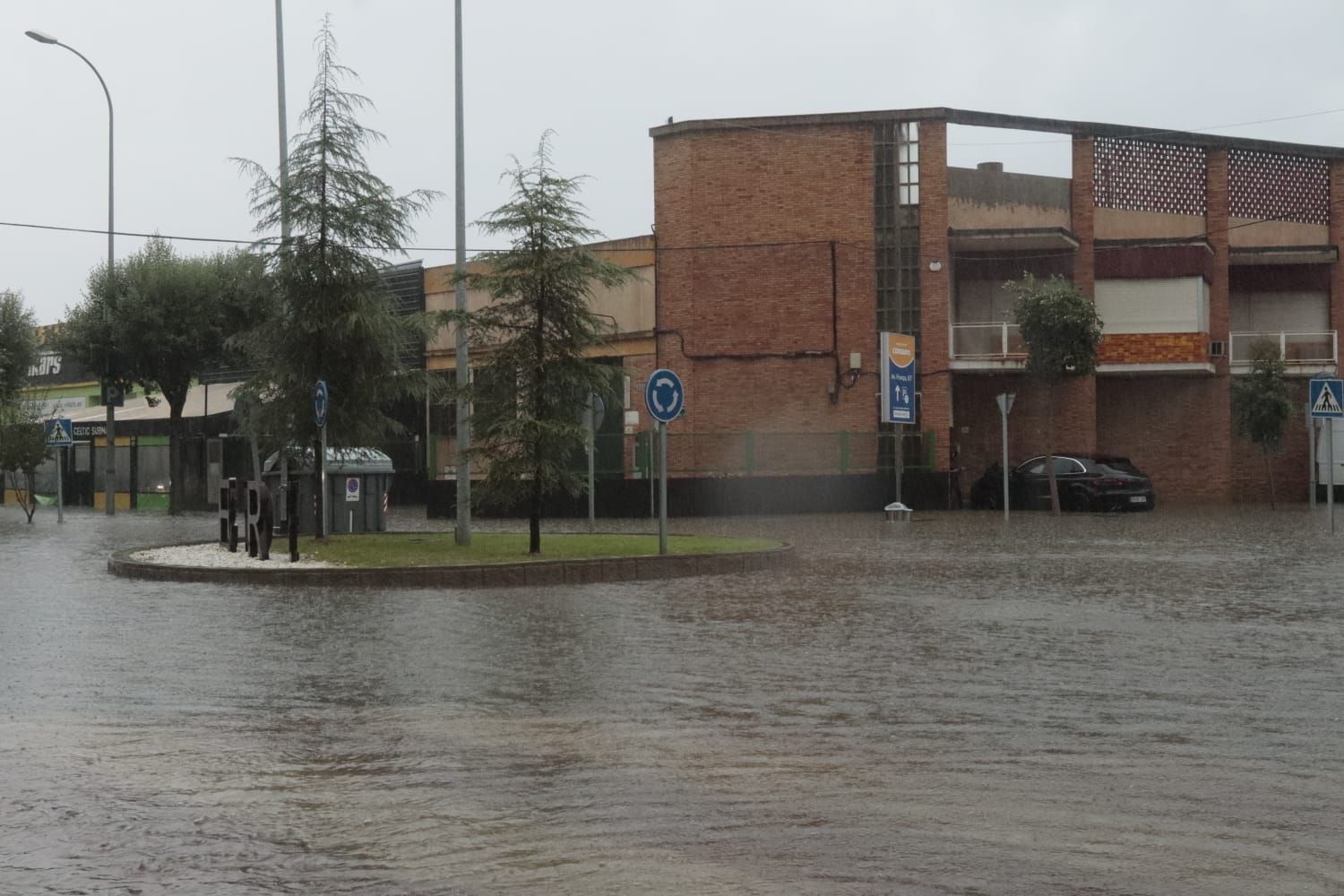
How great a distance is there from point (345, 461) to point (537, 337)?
243 inches

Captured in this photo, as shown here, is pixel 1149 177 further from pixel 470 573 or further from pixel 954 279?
pixel 470 573

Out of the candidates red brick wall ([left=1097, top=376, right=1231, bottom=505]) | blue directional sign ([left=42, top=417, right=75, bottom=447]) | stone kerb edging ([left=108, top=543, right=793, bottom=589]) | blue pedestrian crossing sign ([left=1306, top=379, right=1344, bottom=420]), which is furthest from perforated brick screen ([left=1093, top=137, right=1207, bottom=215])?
blue directional sign ([left=42, top=417, right=75, bottom=447])

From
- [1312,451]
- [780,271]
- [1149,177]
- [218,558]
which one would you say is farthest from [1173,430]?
[218,558]

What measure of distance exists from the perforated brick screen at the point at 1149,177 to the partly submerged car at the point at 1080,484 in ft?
26.0

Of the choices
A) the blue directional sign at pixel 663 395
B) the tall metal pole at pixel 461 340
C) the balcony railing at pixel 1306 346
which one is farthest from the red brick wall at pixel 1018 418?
the blue directional sign at pixel 663 395

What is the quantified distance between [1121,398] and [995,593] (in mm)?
28183

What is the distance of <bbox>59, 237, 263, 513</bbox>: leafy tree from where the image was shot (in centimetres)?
4162

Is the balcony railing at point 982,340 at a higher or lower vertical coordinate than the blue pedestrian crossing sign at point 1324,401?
higher

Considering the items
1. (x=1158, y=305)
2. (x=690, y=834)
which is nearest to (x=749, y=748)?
(x=690, y=834)

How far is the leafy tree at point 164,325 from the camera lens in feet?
137

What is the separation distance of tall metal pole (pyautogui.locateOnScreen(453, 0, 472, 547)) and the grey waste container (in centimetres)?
320

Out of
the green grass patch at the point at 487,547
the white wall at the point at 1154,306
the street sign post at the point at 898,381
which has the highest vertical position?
the white wall at the point at 1154,306

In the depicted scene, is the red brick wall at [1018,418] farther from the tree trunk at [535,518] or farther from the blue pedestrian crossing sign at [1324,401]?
the tree trunk at [535,518]

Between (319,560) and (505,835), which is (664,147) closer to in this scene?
(319,560)
